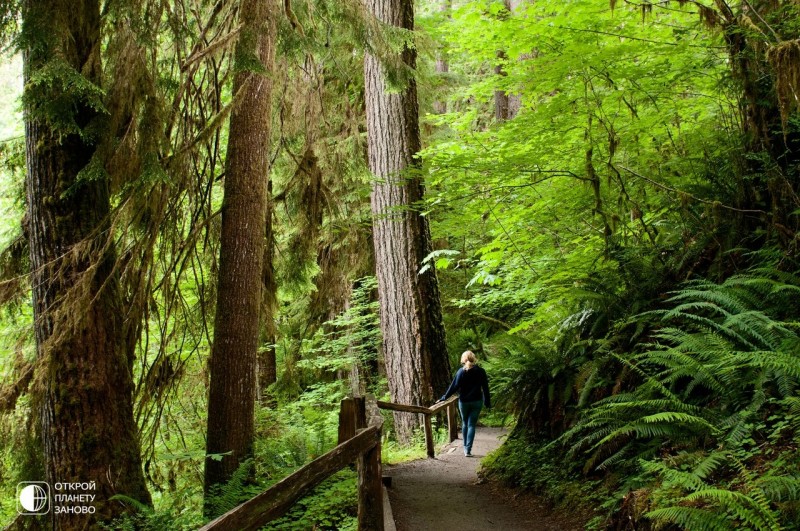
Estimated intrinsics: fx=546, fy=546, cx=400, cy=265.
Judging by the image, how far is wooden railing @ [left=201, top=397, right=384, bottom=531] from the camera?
2.84m

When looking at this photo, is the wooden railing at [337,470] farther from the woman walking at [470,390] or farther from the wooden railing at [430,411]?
the woman walking at [470,390]

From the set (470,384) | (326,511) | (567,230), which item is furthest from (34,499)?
(567,230)

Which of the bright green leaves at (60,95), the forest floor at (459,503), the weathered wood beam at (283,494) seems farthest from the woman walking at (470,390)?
the bright green leaves at (60,95)

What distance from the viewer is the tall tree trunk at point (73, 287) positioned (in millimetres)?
5273

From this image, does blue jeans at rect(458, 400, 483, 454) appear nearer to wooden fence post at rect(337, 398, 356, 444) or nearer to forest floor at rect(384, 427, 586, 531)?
forest floor at rect(384, 427, 586, 531)

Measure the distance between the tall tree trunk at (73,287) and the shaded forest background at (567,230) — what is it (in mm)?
117

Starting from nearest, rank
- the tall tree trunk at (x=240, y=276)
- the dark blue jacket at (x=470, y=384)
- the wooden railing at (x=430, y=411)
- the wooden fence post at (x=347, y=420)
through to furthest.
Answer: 1. the wooden fence post at (x=347, y=420)
2. the tall tree trunk at (x=240, y=276)
3. the wooden railing at (x=430, y=411)
4. the dark blue jacket at (x=470, y=384)

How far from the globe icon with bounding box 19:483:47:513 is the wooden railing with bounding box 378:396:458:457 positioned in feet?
13.9

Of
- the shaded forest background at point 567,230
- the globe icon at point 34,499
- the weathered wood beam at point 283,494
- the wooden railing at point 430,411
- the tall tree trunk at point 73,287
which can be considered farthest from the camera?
the wooden railing at point 430,411

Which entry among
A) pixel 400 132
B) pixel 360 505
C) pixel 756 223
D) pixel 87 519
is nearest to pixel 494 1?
pixel 400 132

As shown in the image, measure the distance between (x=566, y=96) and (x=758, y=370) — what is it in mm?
4647

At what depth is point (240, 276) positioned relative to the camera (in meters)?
7.30

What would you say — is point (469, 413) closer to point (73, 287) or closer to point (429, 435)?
point (429, 435)

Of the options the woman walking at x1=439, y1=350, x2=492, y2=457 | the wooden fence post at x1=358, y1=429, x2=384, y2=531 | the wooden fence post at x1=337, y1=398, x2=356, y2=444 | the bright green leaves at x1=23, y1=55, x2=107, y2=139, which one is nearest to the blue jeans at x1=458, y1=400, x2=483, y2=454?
the woman walking at x1=439, y1=350, x2=492, y2=457
